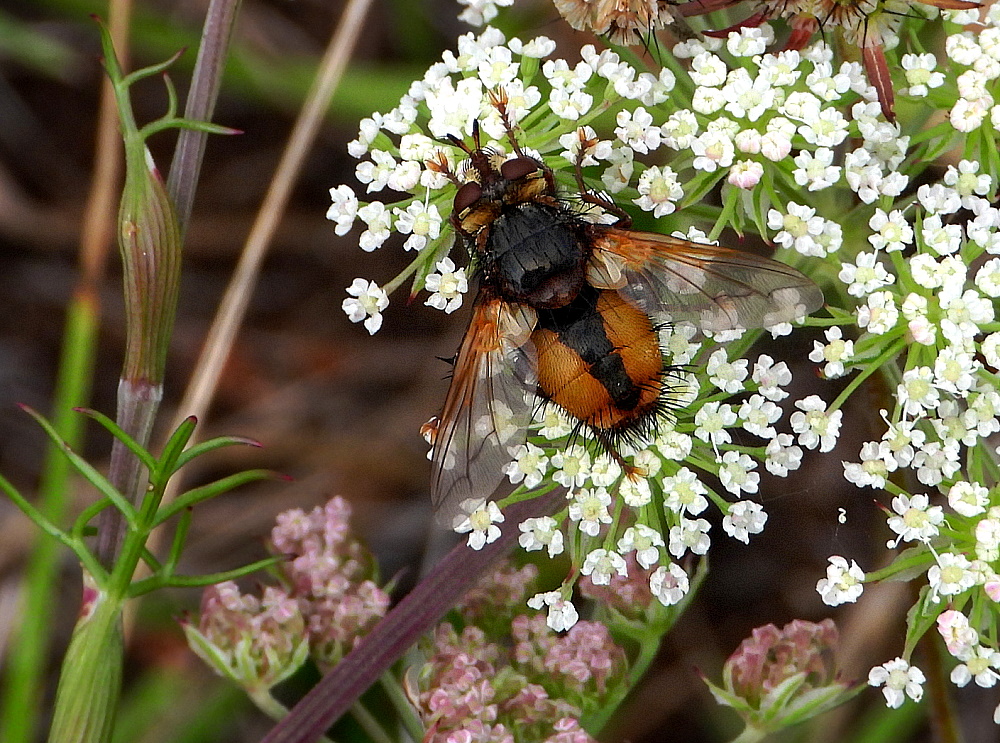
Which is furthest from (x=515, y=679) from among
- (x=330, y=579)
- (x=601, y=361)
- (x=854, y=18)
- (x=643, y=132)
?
(x=854, y=18)

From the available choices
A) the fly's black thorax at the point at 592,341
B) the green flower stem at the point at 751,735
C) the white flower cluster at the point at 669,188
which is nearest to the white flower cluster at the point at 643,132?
the white flower cluster at the point at 669,188

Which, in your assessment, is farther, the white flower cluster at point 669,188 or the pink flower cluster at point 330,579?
the pink flower cluster at point 330,579

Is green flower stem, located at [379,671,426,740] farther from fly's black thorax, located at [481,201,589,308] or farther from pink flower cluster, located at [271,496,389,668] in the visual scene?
fly's black thorax, located at [481,201,589,308]

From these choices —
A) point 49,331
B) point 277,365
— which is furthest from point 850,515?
point 49,331

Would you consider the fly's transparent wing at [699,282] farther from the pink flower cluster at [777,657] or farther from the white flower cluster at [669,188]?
the pink flower cluster at [777,657]

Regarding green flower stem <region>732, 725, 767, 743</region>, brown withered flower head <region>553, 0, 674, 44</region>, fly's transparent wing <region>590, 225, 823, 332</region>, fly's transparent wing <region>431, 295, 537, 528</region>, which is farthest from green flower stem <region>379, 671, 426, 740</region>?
brown withered flower head <region>553, 0, 674, 44</region>

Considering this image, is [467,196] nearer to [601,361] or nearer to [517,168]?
[517,168]
